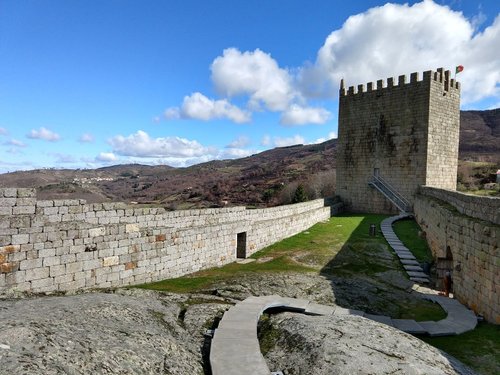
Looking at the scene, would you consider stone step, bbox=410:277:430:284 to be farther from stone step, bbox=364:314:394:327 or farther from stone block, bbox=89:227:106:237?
stone block, bbox=89:227:106:237

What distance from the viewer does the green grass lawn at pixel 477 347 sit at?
227 inches

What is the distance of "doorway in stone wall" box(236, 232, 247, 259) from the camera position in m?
15.6

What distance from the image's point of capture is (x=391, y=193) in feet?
86.6

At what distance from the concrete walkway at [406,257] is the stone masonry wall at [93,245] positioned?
6.22 metres

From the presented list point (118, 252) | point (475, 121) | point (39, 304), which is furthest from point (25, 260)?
point (475, 121)

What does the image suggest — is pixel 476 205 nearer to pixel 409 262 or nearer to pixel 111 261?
pixel 409 262

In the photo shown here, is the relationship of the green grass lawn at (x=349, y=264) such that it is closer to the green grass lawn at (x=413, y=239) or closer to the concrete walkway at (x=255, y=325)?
the green grass lawn at (x=413, y=239)

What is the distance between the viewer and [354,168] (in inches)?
1140

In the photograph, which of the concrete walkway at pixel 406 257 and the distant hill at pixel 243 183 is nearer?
the concrete walkway at pixel 406 257

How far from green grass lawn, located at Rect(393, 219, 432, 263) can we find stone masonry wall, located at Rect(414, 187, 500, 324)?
193cm

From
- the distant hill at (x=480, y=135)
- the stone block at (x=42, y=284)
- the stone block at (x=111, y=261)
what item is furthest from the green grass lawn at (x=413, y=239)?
the distant hill at (x=480, y=135)

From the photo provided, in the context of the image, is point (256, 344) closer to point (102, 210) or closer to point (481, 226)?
point (481, 226)

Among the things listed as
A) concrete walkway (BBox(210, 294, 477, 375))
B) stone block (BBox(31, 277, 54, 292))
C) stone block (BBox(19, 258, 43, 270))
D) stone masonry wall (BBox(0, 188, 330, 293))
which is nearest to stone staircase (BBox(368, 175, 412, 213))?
stone masonry wall (BBox(0, 188, 330, 293))

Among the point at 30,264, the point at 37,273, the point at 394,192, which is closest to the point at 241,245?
the point at 37,273
